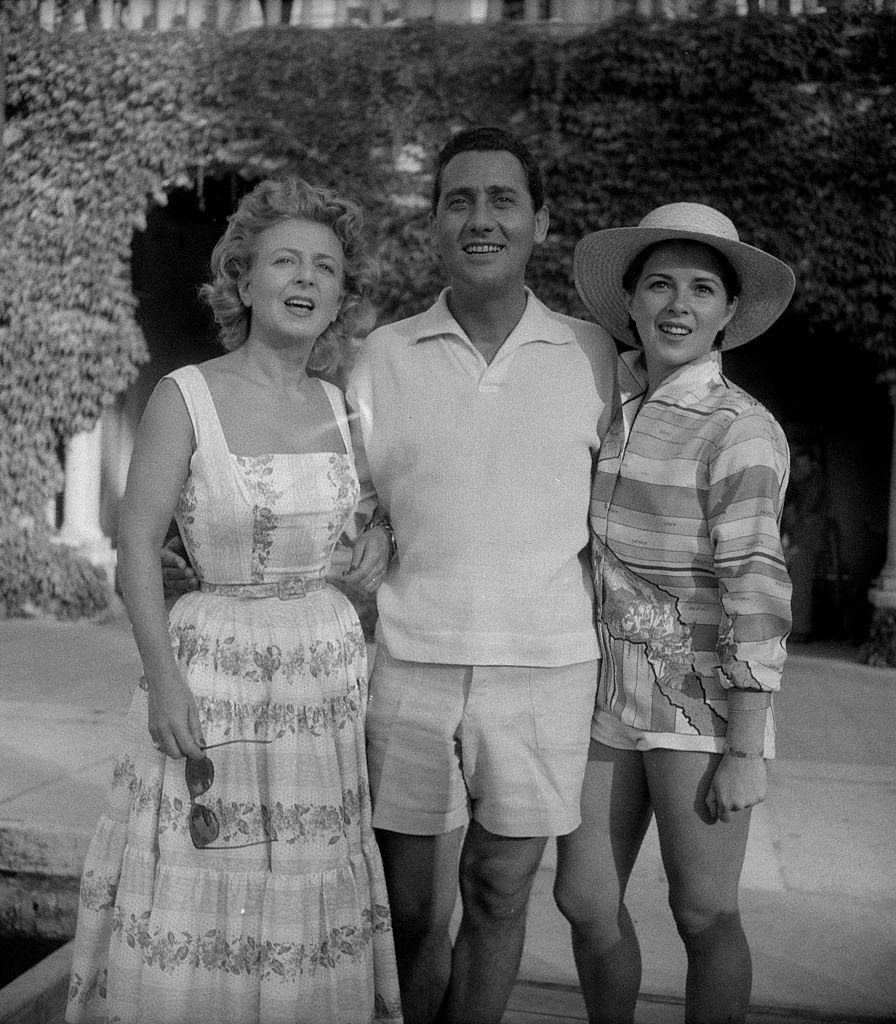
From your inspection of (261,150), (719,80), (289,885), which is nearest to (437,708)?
(289,885)

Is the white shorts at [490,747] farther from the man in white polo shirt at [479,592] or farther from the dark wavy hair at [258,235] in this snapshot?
the dark wavy hair at [258,235]

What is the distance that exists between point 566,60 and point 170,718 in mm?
6142

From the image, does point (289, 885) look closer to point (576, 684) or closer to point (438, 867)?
point (438, 867)

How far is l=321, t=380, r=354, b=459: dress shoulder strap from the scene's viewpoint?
88.4 inches

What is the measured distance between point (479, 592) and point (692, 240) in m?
0.82

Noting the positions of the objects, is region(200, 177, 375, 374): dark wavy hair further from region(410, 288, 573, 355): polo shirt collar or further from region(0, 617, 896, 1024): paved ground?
region(0, 617, 896, 1024): paved ground

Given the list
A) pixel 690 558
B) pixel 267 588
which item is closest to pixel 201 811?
pixel 267 588

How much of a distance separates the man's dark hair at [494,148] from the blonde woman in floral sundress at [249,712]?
286 mm

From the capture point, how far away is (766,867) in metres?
3.30

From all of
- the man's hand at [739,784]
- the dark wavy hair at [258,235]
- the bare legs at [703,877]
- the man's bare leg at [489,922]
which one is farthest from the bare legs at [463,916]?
the dark wavy hair at [258,235]

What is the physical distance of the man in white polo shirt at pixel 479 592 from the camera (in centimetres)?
208

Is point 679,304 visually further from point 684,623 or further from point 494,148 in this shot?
point 684,623

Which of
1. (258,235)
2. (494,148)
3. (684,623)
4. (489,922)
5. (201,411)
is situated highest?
(494,148)

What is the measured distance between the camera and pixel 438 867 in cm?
215
